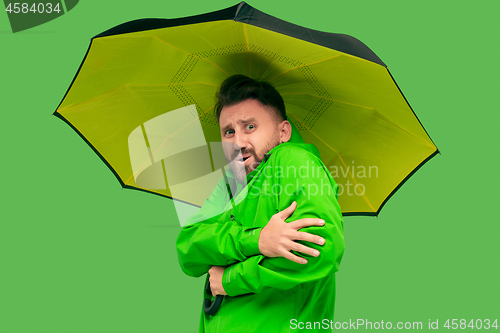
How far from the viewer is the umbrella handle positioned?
11.9ft

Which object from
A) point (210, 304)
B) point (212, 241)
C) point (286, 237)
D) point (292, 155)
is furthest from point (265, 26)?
point (210, 304)

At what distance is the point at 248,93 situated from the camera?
395 centimetres

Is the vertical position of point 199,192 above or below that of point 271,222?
above

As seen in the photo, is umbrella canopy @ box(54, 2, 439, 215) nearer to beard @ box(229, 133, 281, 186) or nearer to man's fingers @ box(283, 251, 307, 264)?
beard @ box(229, 133, 281, 186)

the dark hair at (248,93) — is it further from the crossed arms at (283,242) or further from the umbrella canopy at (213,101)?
the crossed arms at (283,242)

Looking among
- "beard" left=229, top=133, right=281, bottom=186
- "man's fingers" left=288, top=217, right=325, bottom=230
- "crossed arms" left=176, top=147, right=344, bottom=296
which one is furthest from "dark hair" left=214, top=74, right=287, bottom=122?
"man's fingers" left=288, top=217, right=325, bottom=230

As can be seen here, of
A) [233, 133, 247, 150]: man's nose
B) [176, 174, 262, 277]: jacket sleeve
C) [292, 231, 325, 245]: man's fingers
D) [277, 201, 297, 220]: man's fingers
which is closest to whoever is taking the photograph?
[292, 231, 325, 245]: man's fingers

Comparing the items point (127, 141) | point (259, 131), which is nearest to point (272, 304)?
point (259, 131)

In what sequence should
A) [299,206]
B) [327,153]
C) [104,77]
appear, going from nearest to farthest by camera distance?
[299,206], [104,77], [327,153]

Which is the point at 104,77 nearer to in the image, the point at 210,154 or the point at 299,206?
the point at 210,154

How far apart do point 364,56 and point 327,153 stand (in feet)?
3.53

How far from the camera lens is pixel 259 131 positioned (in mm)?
3871

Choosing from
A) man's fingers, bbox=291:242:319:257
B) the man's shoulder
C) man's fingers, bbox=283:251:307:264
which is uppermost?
the man's shoulder

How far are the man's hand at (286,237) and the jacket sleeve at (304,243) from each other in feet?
0.11
